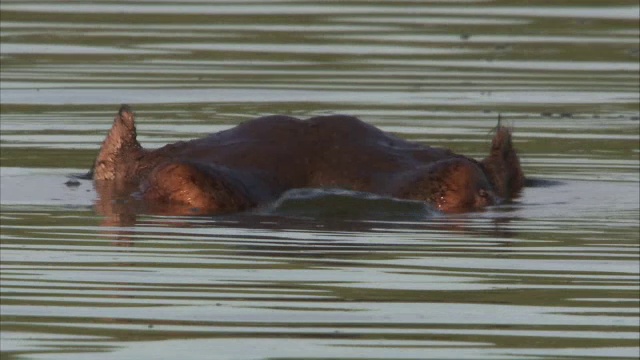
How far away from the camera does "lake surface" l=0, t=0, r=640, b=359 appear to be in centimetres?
723

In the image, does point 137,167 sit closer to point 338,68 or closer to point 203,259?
point 203,259

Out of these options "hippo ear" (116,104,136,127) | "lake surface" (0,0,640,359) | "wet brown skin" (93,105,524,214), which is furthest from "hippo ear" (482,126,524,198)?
"hippo ear" (116,104,136,127)

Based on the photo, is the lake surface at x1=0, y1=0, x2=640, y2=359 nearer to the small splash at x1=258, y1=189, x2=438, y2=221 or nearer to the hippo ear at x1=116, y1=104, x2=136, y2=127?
the small splash at x1=258, y1=189, x2=438, y2=221

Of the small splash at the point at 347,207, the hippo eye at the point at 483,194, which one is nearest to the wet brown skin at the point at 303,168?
the hippo eye at the point at 483,194

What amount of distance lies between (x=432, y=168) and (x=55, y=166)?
2.99m

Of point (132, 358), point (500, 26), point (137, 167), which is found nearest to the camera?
point (132, 358)

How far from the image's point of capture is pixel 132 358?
6645 millimetres

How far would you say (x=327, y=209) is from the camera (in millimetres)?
10680

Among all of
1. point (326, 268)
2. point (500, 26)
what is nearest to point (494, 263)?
point (326, 268)

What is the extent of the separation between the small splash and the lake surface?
2cm

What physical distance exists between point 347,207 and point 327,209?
0.33 ft

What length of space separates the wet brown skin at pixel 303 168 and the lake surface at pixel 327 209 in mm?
206

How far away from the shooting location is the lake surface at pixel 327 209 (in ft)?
23.7

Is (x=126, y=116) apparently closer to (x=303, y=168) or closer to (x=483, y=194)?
(x=303, y=168)
